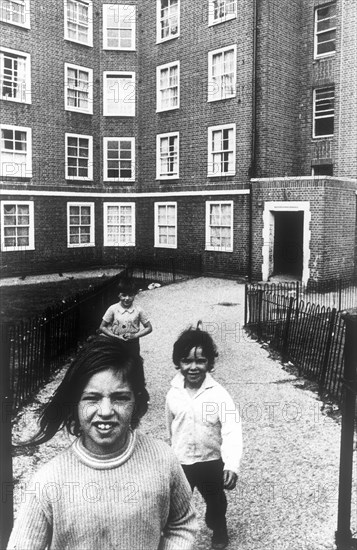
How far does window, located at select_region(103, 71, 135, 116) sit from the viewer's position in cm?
1616

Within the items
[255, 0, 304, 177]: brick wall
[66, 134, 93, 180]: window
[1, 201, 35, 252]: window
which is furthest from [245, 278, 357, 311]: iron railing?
[66, 134, 93, 180]: window

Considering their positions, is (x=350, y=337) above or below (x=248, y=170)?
below

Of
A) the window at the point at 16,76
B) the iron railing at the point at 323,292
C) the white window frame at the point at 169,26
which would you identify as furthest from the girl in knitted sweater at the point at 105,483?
the window at the point at 16,76

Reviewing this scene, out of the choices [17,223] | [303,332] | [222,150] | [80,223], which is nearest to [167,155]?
[222,150]

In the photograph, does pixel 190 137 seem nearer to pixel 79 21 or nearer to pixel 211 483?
pixel 79 21

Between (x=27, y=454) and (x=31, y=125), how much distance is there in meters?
10.9

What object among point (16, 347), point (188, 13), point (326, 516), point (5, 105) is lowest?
point (326, 516)

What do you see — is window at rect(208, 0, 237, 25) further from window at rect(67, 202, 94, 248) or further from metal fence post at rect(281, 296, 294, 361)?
metal fence post at rect(281, 296, 294, 361)

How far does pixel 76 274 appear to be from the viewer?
13.4 meters

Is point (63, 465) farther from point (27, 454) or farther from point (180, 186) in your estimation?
point (180, 186)

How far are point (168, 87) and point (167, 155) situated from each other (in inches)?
112

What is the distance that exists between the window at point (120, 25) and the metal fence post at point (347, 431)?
32.6 feet

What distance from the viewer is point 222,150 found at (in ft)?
57.2

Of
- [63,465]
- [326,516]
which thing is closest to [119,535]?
[63,465]
